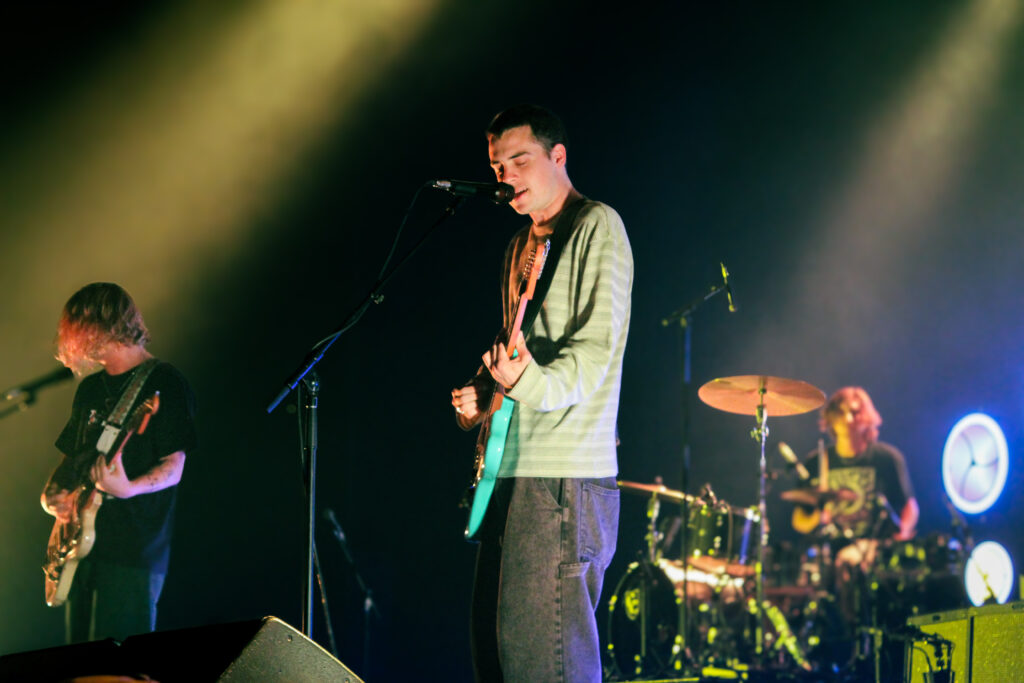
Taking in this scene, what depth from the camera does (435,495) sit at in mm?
5434

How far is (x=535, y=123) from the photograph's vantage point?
9.57ft

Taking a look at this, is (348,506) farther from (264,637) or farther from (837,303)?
(837,303)

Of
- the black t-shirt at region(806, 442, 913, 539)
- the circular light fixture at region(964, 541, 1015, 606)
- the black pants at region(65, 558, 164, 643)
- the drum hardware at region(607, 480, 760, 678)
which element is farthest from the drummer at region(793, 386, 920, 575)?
the black pants at region(65, 558, 164, 643)

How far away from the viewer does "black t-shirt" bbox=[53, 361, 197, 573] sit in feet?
11.6

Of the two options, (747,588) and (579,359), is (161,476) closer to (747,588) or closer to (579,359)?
(579,359)

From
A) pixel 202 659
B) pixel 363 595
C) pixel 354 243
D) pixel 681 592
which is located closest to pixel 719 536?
pixel 681 592

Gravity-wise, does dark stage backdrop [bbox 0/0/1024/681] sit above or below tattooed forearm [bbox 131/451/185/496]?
above

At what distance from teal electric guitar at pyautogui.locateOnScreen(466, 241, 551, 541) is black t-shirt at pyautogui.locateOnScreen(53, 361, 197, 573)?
1.61 m

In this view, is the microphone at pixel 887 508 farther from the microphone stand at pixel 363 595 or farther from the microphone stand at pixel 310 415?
the microphone stand at pixel 310 415

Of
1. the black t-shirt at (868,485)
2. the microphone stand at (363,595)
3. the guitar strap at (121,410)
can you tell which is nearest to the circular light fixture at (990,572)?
the black t-shirt at (868,485)

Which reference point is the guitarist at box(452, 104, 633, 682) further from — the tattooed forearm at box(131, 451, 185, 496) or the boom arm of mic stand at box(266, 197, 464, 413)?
the tattooed forearm at box(131, 451, 185, 496)

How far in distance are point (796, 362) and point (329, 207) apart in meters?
4.10

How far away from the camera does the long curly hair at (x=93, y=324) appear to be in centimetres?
376

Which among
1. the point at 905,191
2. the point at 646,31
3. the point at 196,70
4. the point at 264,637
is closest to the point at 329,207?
the point at 196,70
